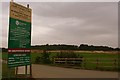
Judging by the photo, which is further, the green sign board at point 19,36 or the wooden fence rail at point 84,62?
the wooden fence rail at point 84,62

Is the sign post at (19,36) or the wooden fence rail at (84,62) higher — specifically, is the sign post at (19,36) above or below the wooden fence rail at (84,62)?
above

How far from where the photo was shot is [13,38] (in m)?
13.1

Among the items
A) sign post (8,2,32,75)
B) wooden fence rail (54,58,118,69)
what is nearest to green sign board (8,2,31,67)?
sign post (8,2,32,75)

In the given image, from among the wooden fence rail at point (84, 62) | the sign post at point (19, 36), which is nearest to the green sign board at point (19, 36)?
the sign post at point (19, 36)

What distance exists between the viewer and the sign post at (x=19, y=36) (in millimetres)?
13055

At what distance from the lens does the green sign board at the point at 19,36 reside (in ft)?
42.8

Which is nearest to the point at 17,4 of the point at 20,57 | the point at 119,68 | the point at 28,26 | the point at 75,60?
the point at 28,26

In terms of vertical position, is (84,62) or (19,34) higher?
(19,34)

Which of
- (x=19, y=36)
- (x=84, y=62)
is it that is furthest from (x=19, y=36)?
(x=84, y=62)

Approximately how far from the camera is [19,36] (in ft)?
44.8

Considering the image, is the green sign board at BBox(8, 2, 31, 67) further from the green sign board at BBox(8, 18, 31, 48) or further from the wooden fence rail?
the wooden fence rail

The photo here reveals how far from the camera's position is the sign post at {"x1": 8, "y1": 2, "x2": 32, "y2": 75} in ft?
42.8

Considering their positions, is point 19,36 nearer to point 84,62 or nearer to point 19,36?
point 19,36

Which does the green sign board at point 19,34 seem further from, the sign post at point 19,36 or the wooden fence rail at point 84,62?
the wooden fence rail at point 84,62
